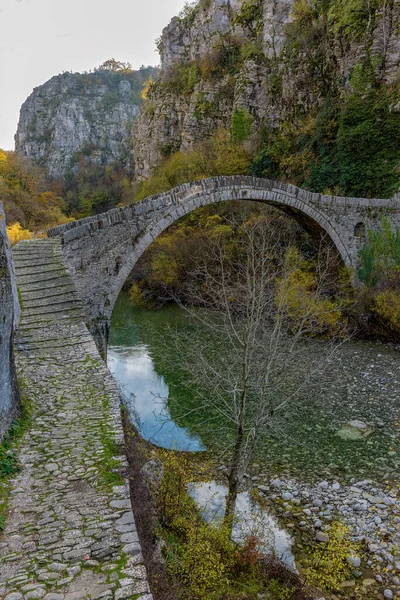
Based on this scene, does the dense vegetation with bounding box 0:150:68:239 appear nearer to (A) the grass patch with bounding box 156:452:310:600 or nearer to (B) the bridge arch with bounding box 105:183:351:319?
(B) the bridge arch with bounding box 105:183:351:319

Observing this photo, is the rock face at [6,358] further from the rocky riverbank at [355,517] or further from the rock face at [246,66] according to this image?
the rock face at [246,66]

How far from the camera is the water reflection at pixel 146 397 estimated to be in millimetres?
8336

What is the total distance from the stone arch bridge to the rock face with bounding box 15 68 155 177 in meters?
45.5

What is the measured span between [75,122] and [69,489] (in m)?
70.3

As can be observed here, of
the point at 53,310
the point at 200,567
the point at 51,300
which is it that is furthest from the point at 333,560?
the point at 51,300

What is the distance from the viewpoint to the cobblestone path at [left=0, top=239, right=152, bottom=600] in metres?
2.15

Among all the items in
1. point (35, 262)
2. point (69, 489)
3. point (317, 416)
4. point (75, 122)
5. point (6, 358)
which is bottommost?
→ point (317, 416)

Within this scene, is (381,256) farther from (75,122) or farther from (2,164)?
(75,122)

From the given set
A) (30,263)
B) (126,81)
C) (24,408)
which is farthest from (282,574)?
(126,81)

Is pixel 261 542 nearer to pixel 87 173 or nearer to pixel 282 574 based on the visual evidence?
pixel 282 574

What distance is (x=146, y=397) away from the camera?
35.0ft

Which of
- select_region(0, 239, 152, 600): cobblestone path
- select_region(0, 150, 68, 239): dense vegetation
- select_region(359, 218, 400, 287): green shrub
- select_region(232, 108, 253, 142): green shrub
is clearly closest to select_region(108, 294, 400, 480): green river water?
select_region(0, 239, 152, 600): cobblestone path

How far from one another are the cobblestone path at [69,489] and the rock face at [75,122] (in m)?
54.8

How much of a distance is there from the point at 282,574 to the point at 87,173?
56.8 meters
